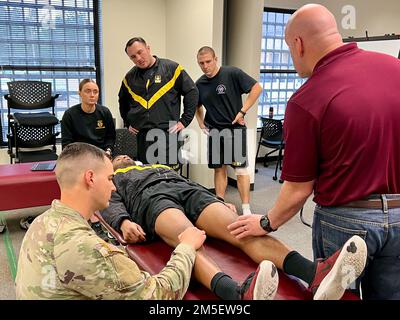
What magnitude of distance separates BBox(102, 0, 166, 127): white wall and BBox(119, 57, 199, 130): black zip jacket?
1378 mm

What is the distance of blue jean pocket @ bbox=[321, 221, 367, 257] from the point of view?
132 cm

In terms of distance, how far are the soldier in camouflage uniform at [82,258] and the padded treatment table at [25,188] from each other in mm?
2024

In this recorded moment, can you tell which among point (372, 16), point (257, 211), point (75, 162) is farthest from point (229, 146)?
point (372, 16)

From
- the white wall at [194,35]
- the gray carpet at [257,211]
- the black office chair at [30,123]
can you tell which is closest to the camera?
the gray carpet at [257,211]

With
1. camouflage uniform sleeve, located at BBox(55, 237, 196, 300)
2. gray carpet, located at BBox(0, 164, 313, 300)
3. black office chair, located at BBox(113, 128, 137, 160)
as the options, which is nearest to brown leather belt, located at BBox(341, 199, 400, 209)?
camouflage uniform sleeve, located at BBox(55, 237, 196, 300)

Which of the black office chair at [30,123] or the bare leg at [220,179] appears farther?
the black office chair at [30,123]

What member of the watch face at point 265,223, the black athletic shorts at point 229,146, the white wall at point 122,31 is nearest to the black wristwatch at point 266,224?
the watch face at point 265,223

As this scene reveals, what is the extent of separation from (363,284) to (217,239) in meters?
0.70

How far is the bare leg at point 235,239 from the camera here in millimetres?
1597

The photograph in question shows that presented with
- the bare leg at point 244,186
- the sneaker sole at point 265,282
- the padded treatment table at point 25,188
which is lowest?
the bare leg at point 244,186

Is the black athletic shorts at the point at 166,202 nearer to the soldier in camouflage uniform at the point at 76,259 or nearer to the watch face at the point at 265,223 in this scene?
the watch face at the point at 265,223

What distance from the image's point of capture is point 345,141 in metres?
1.25

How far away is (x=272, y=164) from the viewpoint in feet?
19.1

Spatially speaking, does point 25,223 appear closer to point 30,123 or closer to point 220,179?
point 30,123
